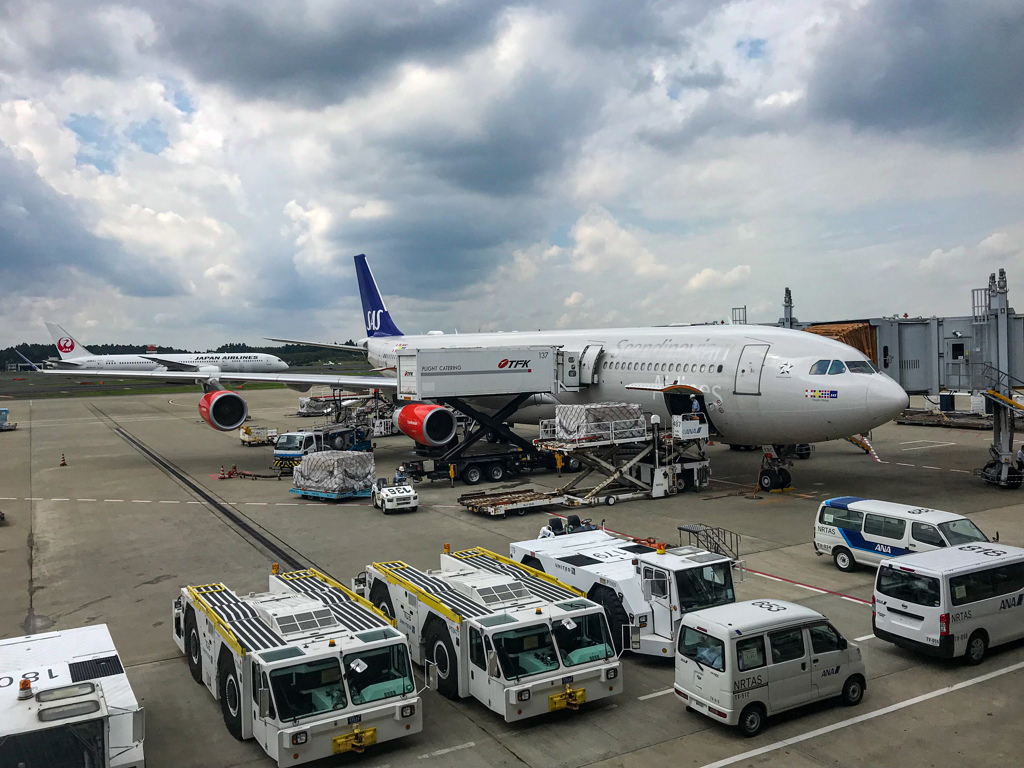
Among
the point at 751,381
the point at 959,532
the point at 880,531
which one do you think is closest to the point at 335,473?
the point at 751,381

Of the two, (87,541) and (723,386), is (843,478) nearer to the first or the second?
(723,386)

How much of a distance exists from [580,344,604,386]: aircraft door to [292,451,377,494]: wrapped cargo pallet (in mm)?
8823

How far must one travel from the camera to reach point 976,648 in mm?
11586

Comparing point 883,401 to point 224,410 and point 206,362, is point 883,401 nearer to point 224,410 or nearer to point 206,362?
point 224,410

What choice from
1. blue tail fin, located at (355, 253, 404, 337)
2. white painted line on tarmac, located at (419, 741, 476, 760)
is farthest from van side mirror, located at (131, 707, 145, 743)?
blue tail fin, located at (355, 253, 404, 337)

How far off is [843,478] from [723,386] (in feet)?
21.7

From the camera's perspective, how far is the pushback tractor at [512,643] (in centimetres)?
973

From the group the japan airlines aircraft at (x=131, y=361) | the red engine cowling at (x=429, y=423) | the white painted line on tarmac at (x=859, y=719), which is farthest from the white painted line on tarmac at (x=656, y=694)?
the japan airlines aircraft at (x=131, y=361)

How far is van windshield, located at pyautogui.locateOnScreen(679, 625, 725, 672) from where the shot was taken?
956 centimetres

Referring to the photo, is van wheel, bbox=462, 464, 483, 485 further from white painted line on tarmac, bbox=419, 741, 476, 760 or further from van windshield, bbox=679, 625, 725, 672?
white painted line on tarmac, bbox=419, 741, 476, 760

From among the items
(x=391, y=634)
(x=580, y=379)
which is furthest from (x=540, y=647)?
(x=580, y=379)

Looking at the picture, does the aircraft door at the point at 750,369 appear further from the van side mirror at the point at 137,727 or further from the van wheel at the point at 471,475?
the van side mirror at the point at 137,727

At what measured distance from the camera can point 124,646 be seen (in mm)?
12938

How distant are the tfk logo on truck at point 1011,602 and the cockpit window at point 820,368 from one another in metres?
10.9
